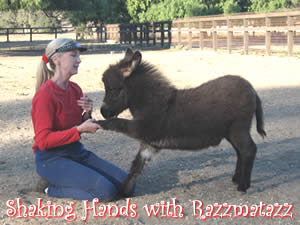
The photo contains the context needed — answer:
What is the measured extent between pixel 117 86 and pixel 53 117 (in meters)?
0.81

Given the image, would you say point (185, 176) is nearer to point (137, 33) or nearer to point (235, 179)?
point (235, 179)

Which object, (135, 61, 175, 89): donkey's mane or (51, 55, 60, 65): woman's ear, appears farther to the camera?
(135, 61, 175, 89): donkey's mane

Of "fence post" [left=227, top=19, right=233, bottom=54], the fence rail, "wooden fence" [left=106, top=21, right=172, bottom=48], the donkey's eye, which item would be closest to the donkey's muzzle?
the donkey's eye

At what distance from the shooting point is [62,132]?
466 centimetres

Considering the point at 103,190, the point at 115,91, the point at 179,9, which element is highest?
the point at 179,9

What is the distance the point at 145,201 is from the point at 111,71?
5.05ft

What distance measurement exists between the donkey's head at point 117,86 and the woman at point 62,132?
323mm

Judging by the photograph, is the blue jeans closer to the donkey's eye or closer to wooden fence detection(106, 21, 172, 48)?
the donkey's eye

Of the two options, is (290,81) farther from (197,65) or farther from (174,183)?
(174,183)

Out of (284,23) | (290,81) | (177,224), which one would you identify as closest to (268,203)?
(177,224)

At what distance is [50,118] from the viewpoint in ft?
15.5

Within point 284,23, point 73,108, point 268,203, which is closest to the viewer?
point 268,203

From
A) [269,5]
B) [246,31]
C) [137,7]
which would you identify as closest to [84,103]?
[246,31]

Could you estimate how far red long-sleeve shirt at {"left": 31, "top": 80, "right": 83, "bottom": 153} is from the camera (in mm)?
4645
